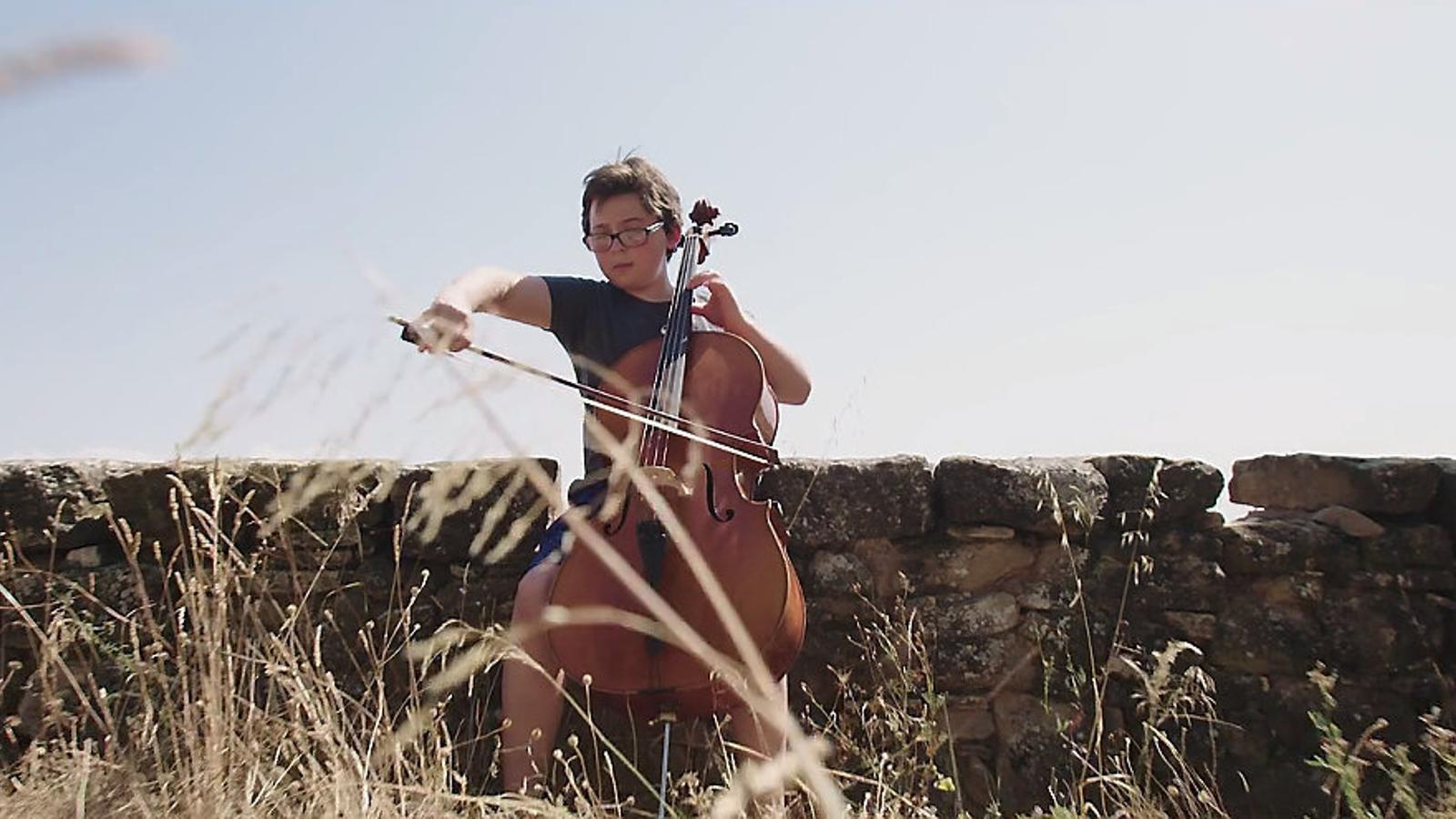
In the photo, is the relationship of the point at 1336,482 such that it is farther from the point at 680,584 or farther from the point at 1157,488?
the point at 680,584

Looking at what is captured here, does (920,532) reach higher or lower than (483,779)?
higher

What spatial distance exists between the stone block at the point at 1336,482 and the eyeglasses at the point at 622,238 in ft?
5.94

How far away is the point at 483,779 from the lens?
2588mm

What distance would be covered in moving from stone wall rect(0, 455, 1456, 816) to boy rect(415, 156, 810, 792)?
485 mm

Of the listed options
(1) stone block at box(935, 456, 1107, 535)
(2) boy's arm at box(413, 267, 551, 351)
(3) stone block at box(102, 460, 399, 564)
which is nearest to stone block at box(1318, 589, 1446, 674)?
(1) stone block at box(935, 456, 1107, 535)

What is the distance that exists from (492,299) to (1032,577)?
1.51 meters

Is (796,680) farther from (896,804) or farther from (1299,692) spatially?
(1299,692)

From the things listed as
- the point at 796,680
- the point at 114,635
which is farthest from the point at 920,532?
the point at 114,635

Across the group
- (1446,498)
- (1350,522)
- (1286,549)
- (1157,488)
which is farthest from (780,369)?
(1446,498)

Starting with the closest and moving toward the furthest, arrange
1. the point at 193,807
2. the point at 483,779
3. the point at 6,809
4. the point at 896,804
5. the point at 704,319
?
the point at 193,807 → the point at 6,809 → the point at 896,804 → the point at 704,319 → the point at 483,779

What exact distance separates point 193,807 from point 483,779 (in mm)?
1112

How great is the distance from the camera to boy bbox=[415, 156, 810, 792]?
2.12 m

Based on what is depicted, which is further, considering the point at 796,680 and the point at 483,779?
the point at 796,680

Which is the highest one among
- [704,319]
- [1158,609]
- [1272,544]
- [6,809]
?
[704,319]
